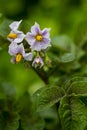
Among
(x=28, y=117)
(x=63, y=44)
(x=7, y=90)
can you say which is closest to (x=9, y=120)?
(x=28, y=117)

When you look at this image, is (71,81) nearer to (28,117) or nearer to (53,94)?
(53,94)

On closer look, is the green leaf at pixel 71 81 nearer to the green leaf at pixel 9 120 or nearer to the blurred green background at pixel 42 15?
the green leaf at pixel 9 120

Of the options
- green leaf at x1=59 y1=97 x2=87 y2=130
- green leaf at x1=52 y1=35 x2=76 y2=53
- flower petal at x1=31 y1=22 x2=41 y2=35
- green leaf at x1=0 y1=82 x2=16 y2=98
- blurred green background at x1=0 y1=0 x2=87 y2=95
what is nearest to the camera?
green leaf at x1=59 y1=97 x2=87 y2=130

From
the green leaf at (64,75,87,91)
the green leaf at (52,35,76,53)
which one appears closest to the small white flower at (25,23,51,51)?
the green leaf at (64,75,87,91)

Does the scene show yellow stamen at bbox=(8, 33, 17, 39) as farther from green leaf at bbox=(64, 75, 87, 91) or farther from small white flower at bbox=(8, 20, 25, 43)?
green leaf at bbox=(64, 75, 87, 91)

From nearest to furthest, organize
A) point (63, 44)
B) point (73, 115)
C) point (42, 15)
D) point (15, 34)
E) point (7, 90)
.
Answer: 1. point (73, 115)
2. point (15, 34)
3. point (7, 90)
4. point (63, 44)
5. point (42, 15)
